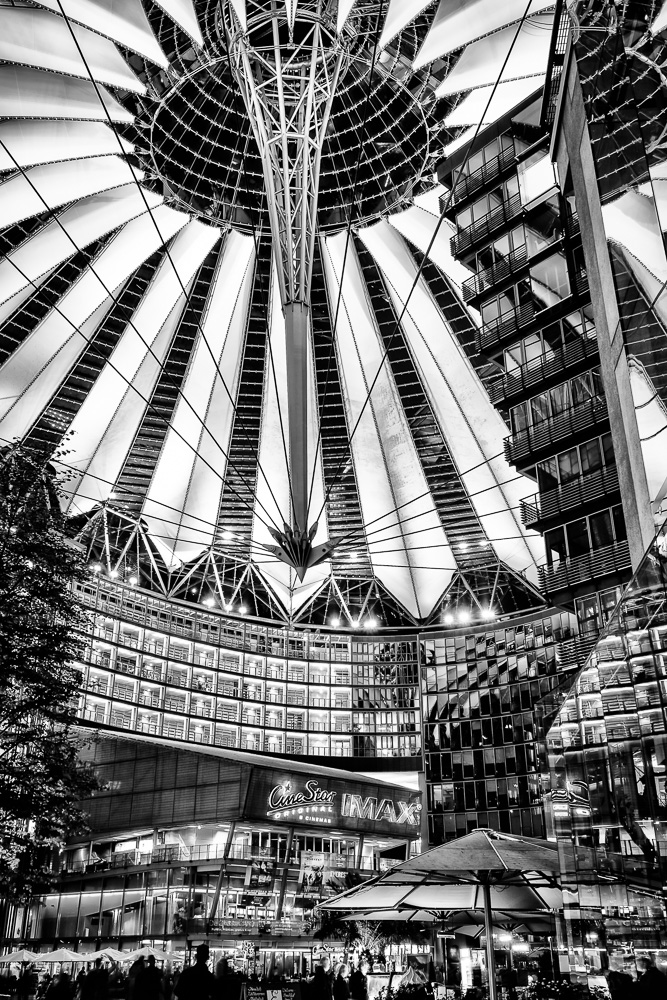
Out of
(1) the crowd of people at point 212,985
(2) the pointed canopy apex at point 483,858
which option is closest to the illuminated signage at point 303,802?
(1) the crowd of people at point 212,985

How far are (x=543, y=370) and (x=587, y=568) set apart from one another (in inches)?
305

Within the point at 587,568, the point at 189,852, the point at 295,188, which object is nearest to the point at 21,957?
the point at 189,852

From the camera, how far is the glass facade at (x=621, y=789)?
9125 mm

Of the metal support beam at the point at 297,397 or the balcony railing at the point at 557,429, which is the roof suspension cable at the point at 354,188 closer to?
the metal support beam at the point at 297,397

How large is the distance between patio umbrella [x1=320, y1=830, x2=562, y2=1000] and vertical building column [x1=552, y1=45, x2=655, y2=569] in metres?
5.42

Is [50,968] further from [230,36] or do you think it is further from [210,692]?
[230,36]

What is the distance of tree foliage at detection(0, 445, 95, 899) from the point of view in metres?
17.9

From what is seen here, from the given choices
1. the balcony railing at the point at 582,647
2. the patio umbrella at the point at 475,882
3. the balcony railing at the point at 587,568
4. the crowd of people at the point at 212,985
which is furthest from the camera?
the balcony railing at the point at 582,647

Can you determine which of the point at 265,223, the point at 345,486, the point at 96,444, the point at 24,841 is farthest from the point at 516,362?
the point at 24,841

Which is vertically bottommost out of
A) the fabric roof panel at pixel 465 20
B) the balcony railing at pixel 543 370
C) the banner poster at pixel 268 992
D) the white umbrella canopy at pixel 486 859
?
the banner poster at pixel 268 992

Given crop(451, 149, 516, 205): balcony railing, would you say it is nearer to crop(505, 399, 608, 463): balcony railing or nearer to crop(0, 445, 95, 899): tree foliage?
crop(505, 399, 608, 463): balcony railing

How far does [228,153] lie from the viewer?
37.8m

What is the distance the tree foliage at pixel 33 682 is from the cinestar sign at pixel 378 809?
33945 mm

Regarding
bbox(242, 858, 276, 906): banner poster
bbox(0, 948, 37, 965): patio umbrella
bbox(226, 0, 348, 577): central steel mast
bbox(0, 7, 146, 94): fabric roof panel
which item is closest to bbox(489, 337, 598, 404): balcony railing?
bbox(226, 0, 348, 577): central steel mast
